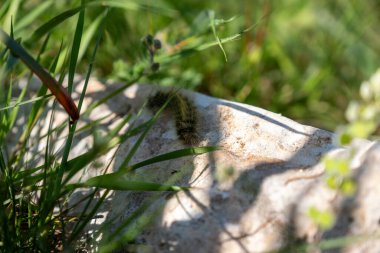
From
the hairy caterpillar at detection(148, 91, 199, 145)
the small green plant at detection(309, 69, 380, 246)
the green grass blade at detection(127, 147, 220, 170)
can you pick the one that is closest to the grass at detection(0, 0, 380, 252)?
the hairy caterpillar at detection(148, 91, 199, 145)

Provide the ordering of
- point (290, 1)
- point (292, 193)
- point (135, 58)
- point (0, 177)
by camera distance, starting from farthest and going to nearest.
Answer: point (290, 1), point (135, 58), point (0, 177), point (292, 193)

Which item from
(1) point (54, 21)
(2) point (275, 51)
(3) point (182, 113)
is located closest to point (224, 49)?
(2) point (275, 51)

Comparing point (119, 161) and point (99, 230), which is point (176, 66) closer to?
point (119, 161)

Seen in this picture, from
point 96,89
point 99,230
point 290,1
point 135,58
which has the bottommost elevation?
point 99,230

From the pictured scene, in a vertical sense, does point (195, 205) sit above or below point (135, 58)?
below

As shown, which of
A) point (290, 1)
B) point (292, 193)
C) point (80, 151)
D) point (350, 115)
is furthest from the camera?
point (290, 1)

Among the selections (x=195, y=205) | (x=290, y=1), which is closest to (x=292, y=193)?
(x=195, y=205)

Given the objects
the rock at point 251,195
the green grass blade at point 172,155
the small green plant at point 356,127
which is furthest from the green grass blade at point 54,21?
the small green plant at point 356,127
